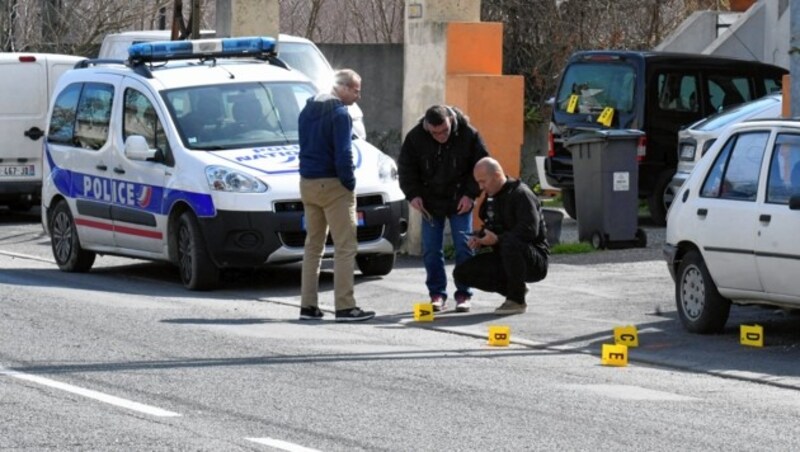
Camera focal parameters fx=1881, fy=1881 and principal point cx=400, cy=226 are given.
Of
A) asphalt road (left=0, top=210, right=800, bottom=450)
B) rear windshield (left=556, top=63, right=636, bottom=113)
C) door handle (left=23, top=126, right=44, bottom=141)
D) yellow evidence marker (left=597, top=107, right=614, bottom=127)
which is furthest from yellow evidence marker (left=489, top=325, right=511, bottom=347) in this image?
door handle (left=23, top=126, right=44, bottom=141)

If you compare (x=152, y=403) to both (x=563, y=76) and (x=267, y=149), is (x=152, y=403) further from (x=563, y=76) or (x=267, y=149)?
(x=563, y=76)

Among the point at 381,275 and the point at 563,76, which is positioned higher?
the point at 563,76

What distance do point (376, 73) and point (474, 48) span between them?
10.2 metres

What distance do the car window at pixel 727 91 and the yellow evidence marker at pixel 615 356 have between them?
10.9 metres

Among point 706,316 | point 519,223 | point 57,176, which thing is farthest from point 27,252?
point 706,316

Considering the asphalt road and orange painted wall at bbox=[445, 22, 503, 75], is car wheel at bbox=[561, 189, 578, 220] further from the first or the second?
the asphalt road

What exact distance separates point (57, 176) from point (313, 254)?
4.84 metres

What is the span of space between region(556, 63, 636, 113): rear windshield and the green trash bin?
2355mm

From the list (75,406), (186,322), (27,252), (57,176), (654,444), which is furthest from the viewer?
(27,252)

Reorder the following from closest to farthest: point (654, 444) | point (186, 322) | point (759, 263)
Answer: point (654, 444) → point (759, 263) → point (186, 322)

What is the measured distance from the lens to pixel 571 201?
22750mm

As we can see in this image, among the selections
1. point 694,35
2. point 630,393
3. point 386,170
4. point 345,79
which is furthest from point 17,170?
point 630,393

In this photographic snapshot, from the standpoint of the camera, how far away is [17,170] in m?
24.6

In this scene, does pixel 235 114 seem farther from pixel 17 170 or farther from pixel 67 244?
pixel 17 170
